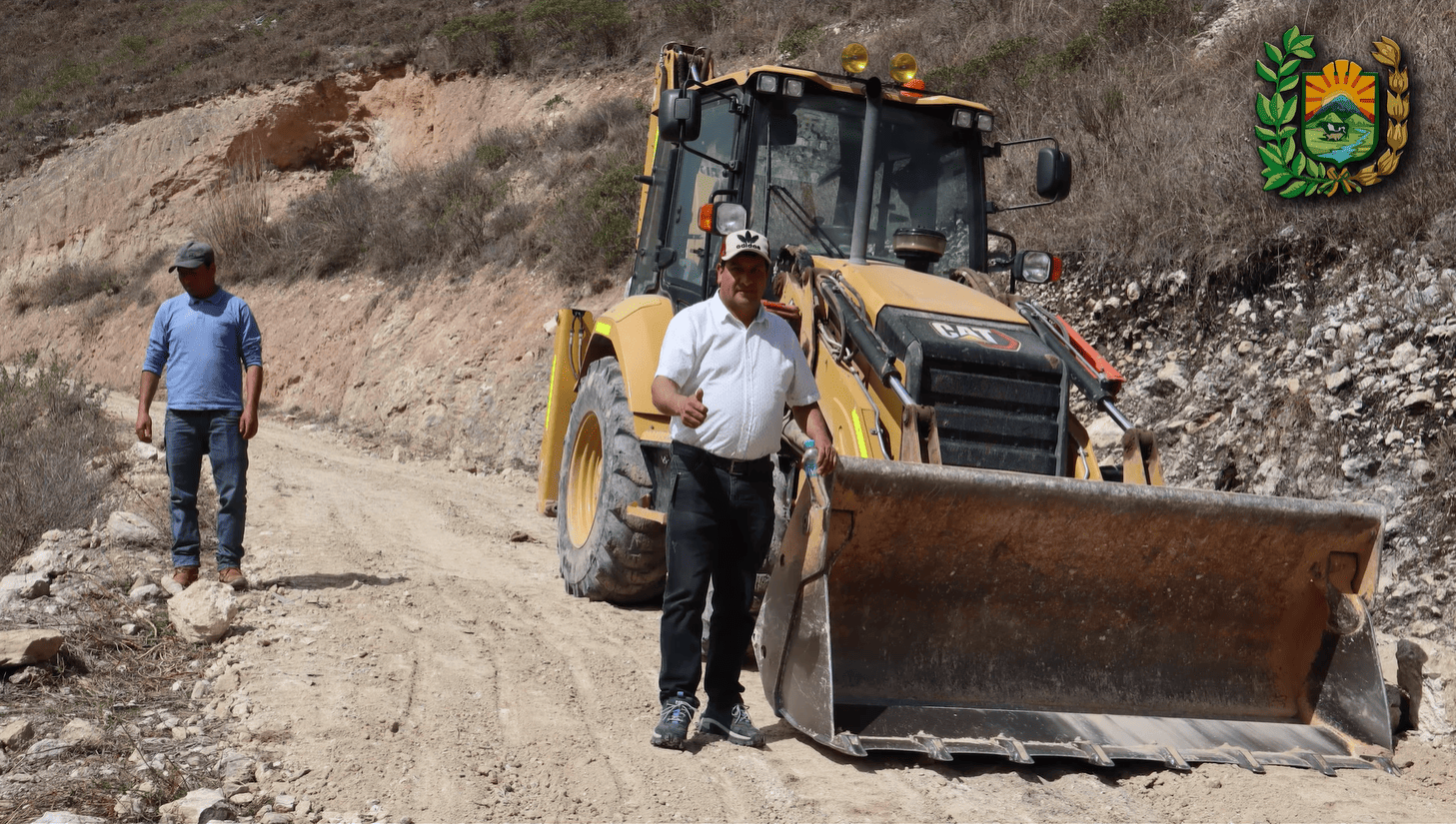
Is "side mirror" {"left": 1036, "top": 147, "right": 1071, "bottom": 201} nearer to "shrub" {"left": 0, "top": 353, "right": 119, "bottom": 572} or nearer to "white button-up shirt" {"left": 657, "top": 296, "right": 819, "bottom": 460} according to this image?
"white button-up shirt" {"left": 657, "top": 296, "right": 819, "bottom": 460}

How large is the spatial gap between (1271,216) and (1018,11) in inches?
308

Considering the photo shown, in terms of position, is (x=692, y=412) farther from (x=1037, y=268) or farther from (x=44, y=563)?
(x=44, y=563)

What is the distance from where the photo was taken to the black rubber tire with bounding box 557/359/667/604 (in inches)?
218

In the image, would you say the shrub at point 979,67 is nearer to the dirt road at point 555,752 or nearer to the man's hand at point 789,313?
the man's hand at point 789,313

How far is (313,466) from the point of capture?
1098 centimetres

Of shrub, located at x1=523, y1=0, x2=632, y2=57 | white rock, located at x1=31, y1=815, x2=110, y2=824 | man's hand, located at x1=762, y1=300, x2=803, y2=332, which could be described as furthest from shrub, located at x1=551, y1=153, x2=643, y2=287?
white rock, located at x1=31, y1=815, x2=110, y2=824

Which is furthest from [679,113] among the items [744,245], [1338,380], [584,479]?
[1338,380]

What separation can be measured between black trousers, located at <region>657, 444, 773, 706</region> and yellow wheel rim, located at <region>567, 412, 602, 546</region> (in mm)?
2646

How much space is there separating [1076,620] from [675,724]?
5.08 feet

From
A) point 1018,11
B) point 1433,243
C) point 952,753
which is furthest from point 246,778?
point 1018,11

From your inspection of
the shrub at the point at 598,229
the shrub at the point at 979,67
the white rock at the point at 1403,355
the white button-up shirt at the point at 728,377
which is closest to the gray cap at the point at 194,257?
the white button-up shirt at the point at 728,377

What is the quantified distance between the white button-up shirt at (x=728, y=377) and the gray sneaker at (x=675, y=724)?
2.86 feet

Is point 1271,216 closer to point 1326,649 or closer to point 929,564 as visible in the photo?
point 1326,649

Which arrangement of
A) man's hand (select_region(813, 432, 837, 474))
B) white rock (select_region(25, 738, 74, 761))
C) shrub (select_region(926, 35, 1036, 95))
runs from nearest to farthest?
white rock (select_region(25, 738, 74, 761)) → man's hand (select_region(813, 432, 837, 474)) → shrub (select_region(926, 35, 1036, 95))
